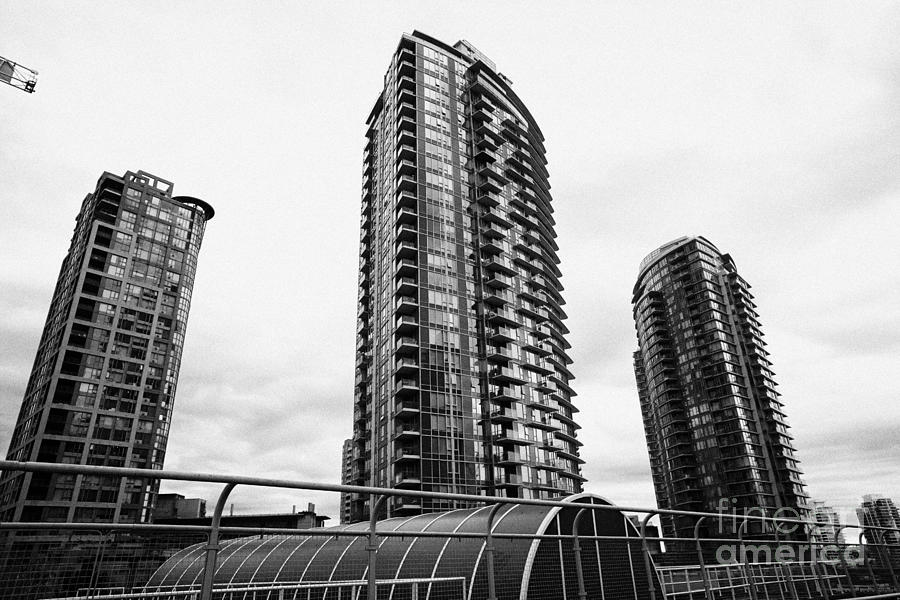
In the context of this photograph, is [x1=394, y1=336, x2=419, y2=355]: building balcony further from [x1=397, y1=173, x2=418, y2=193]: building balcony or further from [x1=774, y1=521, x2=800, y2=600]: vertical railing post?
[x1=774, y1=521, x2=800, y2=600]: vertical railing post

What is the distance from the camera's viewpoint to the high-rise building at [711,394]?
103312mm

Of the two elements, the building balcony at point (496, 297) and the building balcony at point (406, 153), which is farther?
the building balcony at point (406, 153)

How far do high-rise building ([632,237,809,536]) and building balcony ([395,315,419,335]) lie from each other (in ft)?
224

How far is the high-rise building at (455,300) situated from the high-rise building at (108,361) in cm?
3650

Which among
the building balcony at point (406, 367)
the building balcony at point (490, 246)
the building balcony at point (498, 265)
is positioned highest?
the building balcony at point (490, 246)

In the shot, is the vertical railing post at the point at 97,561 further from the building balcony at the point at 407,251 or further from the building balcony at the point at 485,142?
the building balcony at the point at 485,142

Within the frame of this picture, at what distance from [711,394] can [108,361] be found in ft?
376

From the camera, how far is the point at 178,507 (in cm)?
10738

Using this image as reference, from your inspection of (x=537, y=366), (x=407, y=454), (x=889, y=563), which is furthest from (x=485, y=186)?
(x=889, y=563)

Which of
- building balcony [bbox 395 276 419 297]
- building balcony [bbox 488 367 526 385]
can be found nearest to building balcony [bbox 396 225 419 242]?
building balcony [bbox 395 276 419 297]

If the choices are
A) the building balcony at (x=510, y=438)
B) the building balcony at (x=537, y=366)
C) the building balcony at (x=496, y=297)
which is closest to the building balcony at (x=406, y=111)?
the building balcony at (x=496, y=297)

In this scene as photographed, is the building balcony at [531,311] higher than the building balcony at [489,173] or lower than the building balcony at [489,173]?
lower

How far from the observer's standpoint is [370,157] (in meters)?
90.6

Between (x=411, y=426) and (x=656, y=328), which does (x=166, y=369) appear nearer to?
(x=411, y=426)
